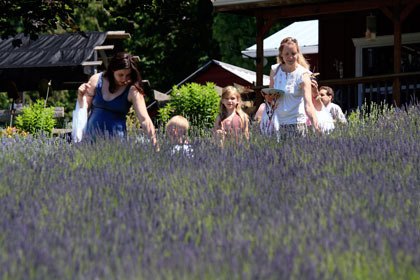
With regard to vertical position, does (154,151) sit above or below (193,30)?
below

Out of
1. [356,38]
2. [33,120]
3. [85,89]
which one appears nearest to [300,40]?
[356,38]

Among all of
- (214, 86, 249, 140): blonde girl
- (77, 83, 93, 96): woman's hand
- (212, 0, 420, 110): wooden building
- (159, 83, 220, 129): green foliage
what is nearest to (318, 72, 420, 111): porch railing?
(212, 0, 420, 110): wooden building

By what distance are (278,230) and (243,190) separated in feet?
3.21

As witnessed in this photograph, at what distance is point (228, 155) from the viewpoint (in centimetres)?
642

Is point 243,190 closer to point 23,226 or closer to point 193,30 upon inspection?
point 23,226

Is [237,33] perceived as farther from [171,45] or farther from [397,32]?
[397,32]

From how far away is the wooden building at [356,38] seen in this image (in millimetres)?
18281

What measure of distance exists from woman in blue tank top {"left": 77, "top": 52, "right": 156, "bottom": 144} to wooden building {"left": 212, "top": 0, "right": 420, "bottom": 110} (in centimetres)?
939

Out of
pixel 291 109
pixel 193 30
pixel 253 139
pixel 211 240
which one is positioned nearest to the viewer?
pixel 211 240

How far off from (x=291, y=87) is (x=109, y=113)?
6.13 feet

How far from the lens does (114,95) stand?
342 inches

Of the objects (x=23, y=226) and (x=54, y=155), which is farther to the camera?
(x=54, y=155)

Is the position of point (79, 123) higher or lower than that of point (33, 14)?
lower

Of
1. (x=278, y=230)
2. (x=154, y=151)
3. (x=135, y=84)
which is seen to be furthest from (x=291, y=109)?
(x=278, y=230)
